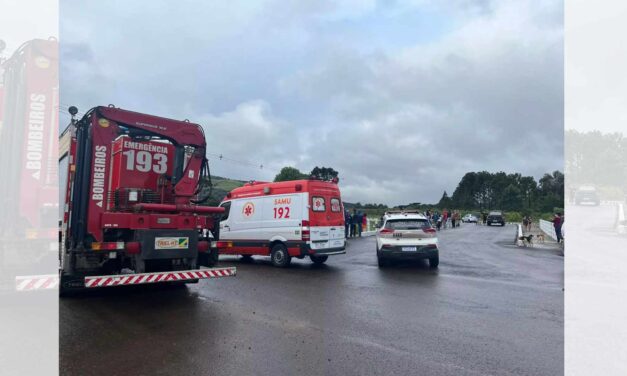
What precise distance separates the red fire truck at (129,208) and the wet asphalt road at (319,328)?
604 millimetres

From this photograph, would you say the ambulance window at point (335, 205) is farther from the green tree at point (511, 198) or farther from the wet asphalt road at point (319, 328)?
the green tree at point (511, 198)

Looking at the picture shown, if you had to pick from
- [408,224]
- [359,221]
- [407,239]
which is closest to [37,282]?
[407,239]

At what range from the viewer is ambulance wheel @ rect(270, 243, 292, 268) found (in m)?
12.7

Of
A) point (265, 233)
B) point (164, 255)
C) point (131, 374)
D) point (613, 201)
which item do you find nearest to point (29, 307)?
point (164, 255)

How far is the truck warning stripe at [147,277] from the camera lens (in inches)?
264

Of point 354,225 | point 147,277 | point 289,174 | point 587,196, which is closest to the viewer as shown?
point 147,277

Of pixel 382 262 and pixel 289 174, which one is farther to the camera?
pixel 289 174

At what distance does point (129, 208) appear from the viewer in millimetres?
7836

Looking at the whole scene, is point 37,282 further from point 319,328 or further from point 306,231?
point 306,231

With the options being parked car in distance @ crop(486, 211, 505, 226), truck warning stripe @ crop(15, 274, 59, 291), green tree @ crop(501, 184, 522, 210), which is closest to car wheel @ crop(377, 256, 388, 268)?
truck warning stripe @ crop(15, 274, 59, 291)

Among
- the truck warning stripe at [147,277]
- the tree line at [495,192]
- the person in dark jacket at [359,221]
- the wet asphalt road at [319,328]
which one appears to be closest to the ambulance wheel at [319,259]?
the wet asphalt road at [319,328]

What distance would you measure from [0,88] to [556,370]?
394 inches

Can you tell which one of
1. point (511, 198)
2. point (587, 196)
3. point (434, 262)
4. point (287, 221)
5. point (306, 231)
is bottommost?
point (434, 262)

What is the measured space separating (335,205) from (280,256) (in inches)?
88.1
